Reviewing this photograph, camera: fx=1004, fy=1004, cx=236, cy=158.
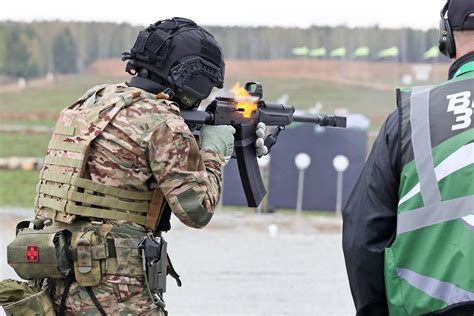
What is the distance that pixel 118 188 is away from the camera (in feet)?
12.5

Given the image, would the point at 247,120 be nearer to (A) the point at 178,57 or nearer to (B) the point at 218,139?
(B) the point at 218,139

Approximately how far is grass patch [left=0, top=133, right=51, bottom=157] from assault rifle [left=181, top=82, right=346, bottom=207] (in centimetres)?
1670

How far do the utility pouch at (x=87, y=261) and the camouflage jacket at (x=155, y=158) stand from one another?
8.6 inches

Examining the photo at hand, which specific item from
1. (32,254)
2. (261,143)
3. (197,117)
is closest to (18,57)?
(261,143)

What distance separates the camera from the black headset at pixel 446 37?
124 inches

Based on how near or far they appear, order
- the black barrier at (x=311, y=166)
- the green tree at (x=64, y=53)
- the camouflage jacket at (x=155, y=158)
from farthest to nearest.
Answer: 1. the green tree at (x=64, y=53)
2. the black barrier at (x=311, y=166)
3. the camouflage jacket at (x=155, y=158)

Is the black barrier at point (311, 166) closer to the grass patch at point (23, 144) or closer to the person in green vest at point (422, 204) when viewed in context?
the grass patch at point (23, 144)

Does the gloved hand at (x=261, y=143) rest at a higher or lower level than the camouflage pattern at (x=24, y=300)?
higher

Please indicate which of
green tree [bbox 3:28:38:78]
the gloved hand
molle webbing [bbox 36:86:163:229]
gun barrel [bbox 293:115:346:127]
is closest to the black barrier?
gun barrel [bbox 293:115:346:127]

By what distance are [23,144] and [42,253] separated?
1986cm

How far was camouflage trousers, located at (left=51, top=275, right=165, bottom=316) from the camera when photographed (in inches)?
149

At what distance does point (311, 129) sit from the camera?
14977 mm

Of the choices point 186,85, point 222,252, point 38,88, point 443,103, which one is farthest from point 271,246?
point 38,88

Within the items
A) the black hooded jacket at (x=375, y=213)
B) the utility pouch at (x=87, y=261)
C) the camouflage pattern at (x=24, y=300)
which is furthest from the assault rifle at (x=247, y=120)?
the black hooded jacket at (x=375, y=213)
